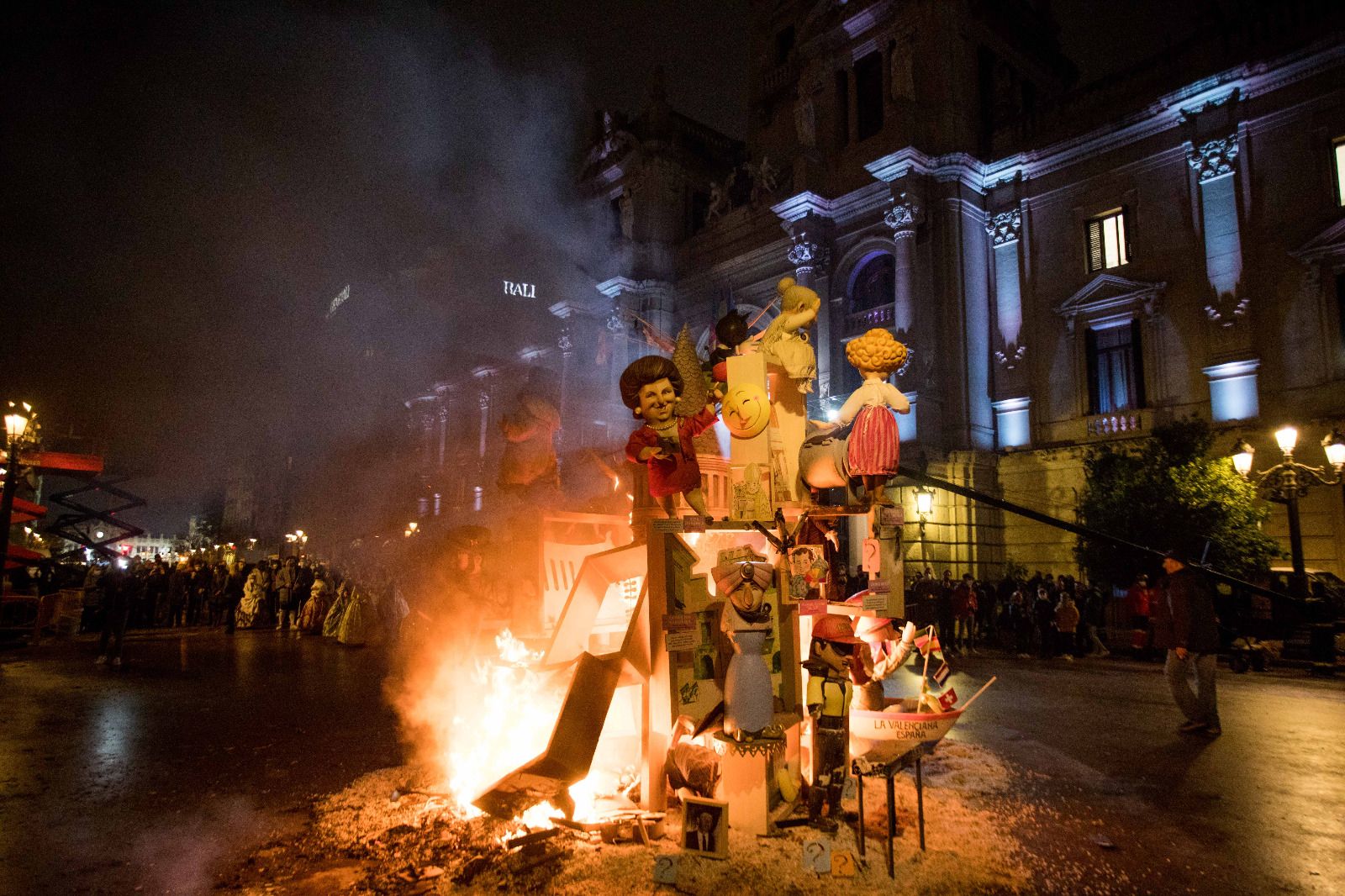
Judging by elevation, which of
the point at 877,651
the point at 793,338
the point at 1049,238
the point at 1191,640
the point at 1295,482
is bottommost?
the point at 1191,640

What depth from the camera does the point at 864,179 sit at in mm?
22812

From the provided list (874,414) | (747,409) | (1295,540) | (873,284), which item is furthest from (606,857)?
(873,284)

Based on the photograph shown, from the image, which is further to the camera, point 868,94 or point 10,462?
point 868,94

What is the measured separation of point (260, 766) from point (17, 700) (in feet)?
18.9

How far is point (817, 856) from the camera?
13.0 feet

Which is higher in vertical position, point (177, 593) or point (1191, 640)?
point (1191, 640)

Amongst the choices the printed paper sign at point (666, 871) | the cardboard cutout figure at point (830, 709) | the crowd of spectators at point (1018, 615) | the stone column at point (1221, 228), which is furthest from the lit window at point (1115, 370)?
the printed paper sign at point (666, 871)

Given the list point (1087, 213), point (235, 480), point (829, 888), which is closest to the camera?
point (829, 888)

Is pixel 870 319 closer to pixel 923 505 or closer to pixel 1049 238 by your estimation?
pixel 1049 238

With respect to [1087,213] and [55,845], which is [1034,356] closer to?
[1087,213]

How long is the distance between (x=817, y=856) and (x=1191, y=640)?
5812mm

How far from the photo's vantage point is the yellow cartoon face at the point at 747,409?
474 centimetres

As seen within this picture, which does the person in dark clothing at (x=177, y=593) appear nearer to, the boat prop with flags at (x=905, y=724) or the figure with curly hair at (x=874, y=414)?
the boat prop with flags at (x=905, y=724)

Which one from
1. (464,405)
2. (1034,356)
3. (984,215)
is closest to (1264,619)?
(1034,356)
